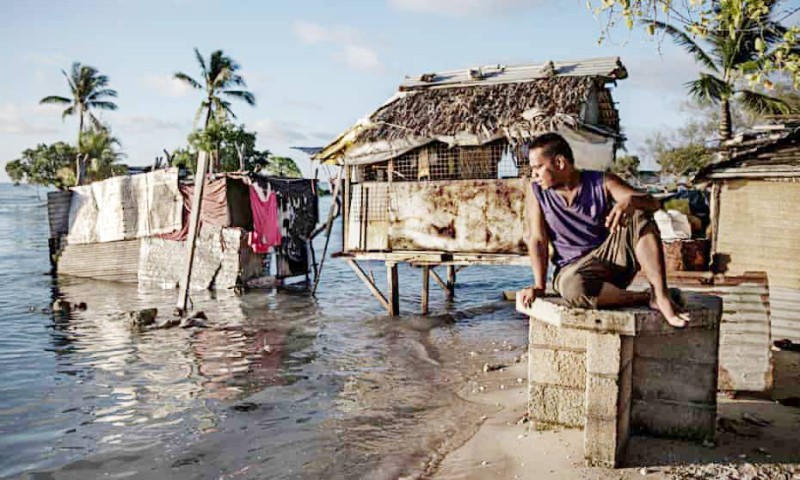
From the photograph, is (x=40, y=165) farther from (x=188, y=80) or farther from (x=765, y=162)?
(x=765, y=162)

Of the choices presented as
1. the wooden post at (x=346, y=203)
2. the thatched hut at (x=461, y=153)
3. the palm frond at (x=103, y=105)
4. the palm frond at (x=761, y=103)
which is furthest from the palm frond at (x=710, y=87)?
the palm frond at (x=103, y=105)

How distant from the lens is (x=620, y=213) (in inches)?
164

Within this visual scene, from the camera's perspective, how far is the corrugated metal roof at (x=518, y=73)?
39.1 feet

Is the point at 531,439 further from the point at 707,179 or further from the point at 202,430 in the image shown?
the point at 707,179

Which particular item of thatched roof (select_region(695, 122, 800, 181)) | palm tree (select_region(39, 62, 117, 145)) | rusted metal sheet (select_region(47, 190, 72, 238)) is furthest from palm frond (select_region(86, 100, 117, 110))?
thatched roof (select_region(695, 122, 800, 181))

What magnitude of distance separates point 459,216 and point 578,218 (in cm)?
719

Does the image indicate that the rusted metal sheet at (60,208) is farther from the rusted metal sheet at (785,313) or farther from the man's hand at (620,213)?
the man's hand at (620,213)

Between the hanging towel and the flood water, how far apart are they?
136 cm

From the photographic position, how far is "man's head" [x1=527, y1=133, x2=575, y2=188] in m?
4.50

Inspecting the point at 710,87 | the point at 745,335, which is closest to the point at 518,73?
the point at 745,335

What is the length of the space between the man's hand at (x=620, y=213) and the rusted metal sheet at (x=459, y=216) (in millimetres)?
6969

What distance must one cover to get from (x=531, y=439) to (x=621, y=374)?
4.17 ft

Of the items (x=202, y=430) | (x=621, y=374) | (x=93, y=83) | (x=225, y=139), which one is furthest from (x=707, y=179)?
(x=93, y=83)

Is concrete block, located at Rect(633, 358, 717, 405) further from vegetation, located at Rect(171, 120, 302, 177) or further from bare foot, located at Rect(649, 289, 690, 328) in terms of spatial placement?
vegetation, located at Rect(171, 120, 302, 177)
